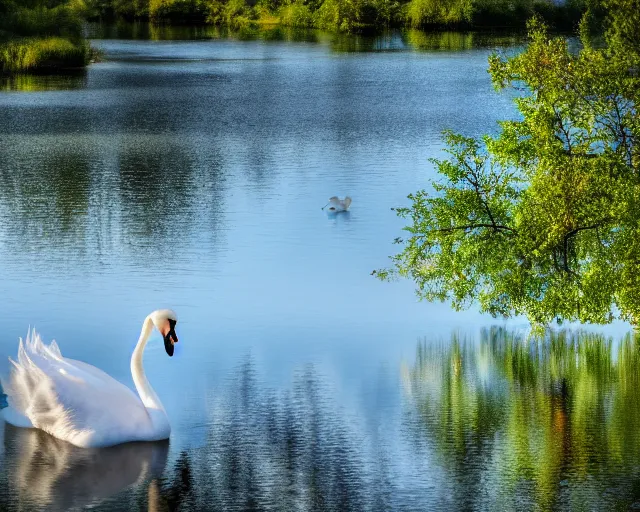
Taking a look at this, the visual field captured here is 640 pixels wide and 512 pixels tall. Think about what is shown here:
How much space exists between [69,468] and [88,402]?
0.56 meters

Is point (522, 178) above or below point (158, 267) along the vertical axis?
above

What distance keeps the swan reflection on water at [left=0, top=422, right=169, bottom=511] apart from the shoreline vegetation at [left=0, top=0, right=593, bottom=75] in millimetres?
40260

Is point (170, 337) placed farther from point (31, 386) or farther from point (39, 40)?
point (39, 40)

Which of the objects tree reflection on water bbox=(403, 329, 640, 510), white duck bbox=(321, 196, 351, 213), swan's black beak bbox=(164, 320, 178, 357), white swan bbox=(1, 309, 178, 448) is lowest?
tree reflection on water bbox=(403, 329, 640, 510)

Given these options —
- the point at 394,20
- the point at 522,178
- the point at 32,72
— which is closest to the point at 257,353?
the point at 522,178

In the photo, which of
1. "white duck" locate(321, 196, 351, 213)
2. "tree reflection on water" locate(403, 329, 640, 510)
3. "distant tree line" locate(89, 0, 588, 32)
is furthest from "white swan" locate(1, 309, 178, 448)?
"distant tree line" locate(89, 0, 588, 32)

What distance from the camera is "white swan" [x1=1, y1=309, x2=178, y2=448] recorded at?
1058 centimetres

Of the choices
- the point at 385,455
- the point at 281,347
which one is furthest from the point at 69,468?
the point at 281,347

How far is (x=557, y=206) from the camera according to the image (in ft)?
47.0

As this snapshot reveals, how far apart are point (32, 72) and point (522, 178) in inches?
1439

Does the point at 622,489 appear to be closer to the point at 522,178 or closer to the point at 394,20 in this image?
the point at 522,178

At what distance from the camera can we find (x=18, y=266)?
17.7 meters

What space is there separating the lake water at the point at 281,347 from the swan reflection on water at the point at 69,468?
0.02m

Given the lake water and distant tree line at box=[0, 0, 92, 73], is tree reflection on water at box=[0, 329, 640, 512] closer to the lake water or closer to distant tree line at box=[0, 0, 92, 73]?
the lake water
